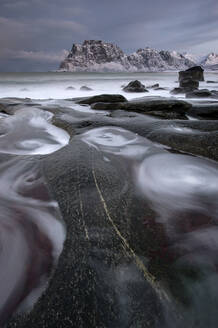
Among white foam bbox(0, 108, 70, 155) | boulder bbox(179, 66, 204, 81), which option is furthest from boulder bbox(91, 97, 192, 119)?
boulder bbox(179, 66, 204, 81)

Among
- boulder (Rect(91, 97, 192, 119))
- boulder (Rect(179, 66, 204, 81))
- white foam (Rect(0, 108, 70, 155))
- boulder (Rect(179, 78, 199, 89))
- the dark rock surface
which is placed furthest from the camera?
boulder (Rect(179, 66, 204, 81))

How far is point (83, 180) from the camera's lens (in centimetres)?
143

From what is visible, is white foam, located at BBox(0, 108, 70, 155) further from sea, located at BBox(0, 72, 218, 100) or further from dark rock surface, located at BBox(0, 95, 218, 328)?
sea, located at BBox(0, 72, 218, 100)

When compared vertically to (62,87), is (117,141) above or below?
below

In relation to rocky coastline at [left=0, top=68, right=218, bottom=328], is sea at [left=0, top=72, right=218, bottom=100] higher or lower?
higher

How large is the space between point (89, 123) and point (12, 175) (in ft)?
5.89

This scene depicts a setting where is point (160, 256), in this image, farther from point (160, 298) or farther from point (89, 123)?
point (89, 123)

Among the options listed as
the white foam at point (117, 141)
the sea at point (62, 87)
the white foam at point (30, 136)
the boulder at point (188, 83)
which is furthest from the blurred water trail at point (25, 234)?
the boulder at point (188, 83)

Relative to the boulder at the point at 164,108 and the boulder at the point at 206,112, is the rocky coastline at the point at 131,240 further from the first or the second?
the boulder at the point at 206,112

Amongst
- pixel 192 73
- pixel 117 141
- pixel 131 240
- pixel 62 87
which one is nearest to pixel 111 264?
pixel 131 240

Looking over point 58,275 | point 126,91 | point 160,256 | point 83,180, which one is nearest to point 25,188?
point 83,180

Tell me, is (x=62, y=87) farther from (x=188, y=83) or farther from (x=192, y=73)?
(x=192, y=73)

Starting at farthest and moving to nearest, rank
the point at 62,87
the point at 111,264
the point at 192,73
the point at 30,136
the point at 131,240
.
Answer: the point at 192,73 → the point at 62,87 → the point at 30,136 → the point at 131,240 → the point at 111,264

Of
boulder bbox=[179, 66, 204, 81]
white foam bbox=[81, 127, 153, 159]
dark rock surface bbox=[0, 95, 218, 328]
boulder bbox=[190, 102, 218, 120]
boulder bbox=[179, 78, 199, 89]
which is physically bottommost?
dark rock surface bbox=[0, 95, 218, 328]
